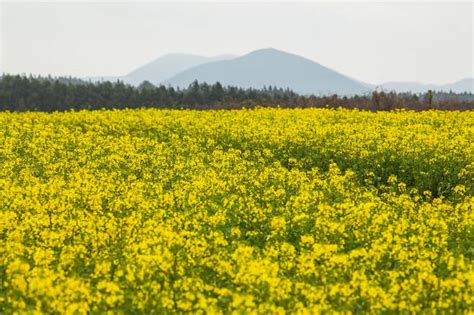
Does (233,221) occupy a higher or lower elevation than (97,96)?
lower

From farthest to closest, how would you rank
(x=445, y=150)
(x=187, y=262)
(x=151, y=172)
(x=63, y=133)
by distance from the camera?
(x=63, y=133), (x=445, y=150), (x=151, y=172), (x=187, y=262)

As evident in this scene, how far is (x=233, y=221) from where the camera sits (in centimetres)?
1177

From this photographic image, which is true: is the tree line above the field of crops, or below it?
above

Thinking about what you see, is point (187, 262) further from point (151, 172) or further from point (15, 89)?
point (15, 89)

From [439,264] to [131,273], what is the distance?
405 cm

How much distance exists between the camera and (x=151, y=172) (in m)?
16.2

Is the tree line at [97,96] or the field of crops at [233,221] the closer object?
the field of crops at [233,221]

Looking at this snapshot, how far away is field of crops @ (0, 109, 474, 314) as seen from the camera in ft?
24.8

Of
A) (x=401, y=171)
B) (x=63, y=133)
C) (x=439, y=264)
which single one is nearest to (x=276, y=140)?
(x=401, y=171)

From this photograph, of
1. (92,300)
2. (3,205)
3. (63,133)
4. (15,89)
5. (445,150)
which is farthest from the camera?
(15,89)

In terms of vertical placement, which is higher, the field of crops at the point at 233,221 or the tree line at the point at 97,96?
the tree line at the point at 97,96

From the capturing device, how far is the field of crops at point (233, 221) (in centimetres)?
757

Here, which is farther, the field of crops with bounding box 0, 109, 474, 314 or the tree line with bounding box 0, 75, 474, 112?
the tree line with bounding box 0, 75, 474, 112

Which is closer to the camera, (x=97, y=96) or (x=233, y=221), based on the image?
(x=233, y=221)
